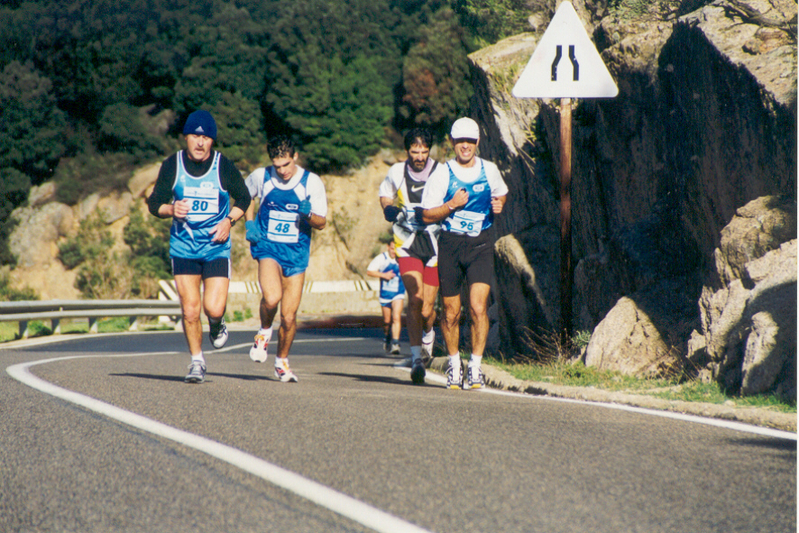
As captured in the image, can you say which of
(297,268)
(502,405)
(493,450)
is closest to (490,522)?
(493,450)

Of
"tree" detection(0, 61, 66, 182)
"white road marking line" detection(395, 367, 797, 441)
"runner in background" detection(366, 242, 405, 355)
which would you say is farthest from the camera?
"tree" detection(0, 61, 66, 182)

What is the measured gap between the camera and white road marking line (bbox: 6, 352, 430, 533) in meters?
3.20

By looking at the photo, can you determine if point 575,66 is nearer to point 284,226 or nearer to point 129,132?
point 284,226

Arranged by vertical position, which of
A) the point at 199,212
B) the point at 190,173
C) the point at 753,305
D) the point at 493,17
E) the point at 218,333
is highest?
the point at 493,17

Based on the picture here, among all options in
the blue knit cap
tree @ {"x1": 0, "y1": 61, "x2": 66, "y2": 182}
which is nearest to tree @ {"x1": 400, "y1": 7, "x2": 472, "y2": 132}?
tree @ {"x1": 0, "y1": 61, "x2": 66, "y2": 182}

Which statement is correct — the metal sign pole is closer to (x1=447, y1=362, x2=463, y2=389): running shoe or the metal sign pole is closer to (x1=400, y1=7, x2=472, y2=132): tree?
(x1=447, y1=362, x2=463, y2=389): running shoe

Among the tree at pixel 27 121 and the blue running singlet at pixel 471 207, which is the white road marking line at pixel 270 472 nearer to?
the blue running singlet at pixel 471 207

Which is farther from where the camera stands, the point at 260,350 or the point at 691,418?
the point at 260,350

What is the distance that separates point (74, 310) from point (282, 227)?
13425 mm

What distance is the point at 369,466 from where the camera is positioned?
4.00 m

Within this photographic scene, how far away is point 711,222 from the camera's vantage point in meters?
7.94

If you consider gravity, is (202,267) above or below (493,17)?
below

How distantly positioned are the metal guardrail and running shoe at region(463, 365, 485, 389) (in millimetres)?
10816

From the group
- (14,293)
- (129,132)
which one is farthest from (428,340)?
(129,132)
